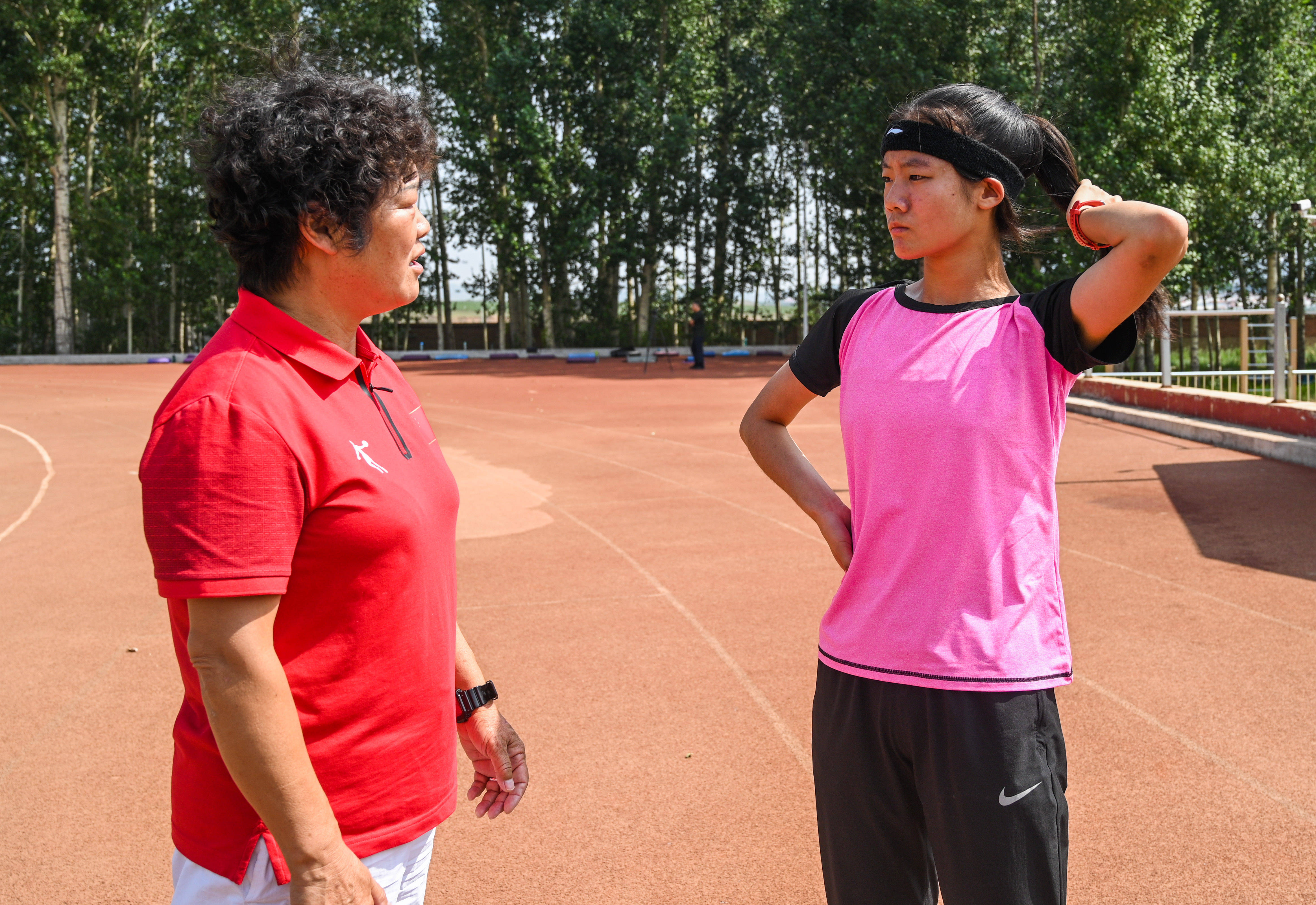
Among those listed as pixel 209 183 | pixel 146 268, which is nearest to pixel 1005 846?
pixel 209 183

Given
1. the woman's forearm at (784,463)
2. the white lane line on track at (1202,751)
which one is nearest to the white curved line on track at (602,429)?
the white lane line on track at (1202,751)

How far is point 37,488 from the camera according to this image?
11.6 meters

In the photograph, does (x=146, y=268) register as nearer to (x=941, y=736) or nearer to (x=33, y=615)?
(x=33, y=615)

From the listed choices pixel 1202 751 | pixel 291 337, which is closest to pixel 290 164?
pixel 291 337

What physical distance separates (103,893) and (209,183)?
9.48ft

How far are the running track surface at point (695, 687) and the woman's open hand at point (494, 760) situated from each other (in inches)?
42.6

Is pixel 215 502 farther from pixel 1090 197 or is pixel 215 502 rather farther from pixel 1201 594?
pixel 1201 594

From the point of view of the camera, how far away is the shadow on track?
7.59 m

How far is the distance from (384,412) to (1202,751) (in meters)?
3.97

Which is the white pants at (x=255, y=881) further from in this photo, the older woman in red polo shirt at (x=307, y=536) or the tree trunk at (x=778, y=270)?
the tree trunk at (x=778, y=270)

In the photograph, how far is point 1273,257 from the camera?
2847 cm

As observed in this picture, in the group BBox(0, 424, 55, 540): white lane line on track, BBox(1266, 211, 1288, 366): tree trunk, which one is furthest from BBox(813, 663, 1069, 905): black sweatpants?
BBox(1266, 211, 1288, 366): tree trunk

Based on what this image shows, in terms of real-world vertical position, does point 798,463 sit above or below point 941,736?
above

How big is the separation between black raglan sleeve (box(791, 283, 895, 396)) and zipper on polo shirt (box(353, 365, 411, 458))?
88cm
